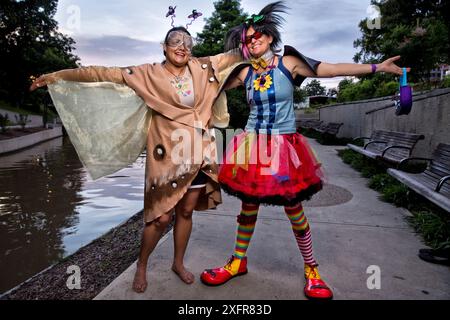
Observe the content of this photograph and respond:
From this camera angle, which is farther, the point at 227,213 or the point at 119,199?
the point at 119,199

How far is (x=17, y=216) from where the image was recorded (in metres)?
4.67

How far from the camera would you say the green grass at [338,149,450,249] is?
3.27 meters

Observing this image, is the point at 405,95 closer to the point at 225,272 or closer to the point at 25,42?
the point at 225,272

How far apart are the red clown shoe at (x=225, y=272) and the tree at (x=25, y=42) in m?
17.4

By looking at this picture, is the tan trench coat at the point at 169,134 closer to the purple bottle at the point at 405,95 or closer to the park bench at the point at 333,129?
the purple bottle at the point at 405,95

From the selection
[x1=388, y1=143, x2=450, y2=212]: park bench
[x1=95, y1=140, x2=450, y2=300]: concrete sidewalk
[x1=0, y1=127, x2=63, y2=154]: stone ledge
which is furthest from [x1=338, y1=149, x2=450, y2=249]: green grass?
[x1=0, y1=127, x2=63, y2=154]: stone ledge

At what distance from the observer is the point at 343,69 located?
2242 millimetres

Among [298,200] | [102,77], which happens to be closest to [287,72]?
[298,200]

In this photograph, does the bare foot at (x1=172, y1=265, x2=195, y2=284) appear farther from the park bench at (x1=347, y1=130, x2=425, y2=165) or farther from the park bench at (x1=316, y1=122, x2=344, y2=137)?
the park bench at (x1=316, y1=122, x2=344, y2=137)

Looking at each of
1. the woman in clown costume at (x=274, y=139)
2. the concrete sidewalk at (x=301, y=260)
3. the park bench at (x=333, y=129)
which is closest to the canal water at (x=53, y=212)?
the concrete sidewalk at (x=301, y=260)

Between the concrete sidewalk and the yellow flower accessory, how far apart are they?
55.4 inches

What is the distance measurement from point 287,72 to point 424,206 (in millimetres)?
3084

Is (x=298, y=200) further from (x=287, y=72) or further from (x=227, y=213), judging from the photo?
(x=227, y=213)

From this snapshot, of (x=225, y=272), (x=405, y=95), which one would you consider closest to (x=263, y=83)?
(x=405, y=95)
